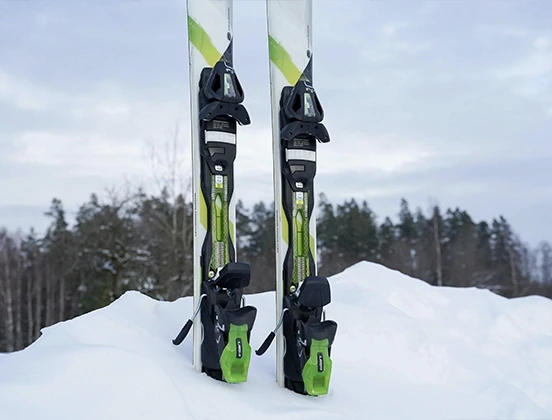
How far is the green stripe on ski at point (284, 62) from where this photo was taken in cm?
425

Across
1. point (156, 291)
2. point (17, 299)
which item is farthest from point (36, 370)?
point (17, 299)

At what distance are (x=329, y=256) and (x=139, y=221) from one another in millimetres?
9959

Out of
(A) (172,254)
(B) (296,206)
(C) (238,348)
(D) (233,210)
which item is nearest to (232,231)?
(D) (233,210)

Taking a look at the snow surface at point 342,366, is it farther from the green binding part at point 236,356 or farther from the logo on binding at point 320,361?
the logo on binding at point 320,361

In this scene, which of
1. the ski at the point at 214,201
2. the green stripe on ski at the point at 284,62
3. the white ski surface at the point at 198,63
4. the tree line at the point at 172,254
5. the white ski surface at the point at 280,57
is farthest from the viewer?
the tree line at the point at 172,254

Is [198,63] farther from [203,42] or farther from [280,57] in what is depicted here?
[280,57]

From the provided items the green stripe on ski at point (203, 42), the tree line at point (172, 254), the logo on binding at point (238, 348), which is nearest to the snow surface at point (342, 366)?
the logo on binding at point (238, 348)

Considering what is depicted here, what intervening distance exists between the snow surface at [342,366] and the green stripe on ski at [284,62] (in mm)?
1982

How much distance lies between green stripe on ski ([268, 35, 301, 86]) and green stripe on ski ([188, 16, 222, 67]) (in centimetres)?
43

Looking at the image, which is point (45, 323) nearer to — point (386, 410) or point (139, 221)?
point (139, 221)

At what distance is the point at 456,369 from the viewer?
4.62 meters

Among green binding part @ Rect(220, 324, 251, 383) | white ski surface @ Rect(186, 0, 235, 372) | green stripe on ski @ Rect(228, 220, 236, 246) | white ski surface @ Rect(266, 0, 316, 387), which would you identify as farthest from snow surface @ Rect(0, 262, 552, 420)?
green stripe on ski @ Rect(228, 220, 236, 246)

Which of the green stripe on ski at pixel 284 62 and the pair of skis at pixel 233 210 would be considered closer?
the pair of skis at pixel 233 210

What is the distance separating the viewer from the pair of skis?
12.1ft
